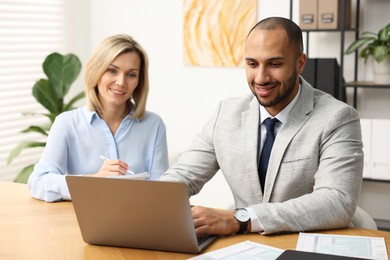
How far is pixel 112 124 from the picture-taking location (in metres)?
2.67

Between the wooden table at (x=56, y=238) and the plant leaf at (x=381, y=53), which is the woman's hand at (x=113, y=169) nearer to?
the wooden table at (x=56, y=238)

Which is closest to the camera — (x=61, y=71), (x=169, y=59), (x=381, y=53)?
(x=381, y=53)

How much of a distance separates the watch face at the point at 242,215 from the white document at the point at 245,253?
113 millimetres

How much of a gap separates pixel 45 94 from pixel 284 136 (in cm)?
217

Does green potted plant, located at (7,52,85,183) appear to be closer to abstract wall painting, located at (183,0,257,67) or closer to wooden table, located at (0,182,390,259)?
abstract wall painting, located at (183,0,257,67)

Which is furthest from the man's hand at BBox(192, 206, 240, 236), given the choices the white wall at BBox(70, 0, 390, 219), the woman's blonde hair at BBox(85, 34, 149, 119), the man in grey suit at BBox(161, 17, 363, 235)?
the white wall at BBox(70, 0, 390, 219)

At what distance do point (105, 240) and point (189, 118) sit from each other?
9.17 feet

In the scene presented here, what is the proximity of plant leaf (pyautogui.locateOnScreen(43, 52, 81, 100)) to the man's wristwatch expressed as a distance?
2.26 m

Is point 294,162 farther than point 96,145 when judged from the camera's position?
No

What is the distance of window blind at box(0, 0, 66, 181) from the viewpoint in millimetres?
4051

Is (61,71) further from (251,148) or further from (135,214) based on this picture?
(135,214)

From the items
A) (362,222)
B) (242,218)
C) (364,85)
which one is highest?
(364,85)

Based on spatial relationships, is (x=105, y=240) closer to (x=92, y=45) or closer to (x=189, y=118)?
(x=189, y=118)

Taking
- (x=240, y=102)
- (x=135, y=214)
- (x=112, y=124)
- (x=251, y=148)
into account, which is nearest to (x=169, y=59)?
(x=112, y=124)
